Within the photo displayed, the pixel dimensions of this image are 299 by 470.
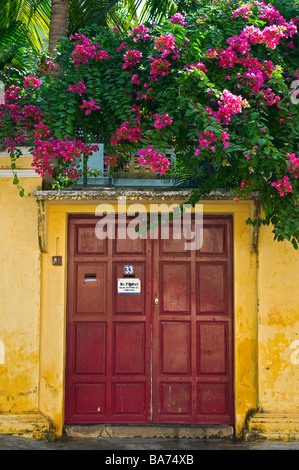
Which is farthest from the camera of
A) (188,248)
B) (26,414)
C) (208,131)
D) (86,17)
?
(86,17)

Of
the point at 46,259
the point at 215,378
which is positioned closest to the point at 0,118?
the point at 46,259

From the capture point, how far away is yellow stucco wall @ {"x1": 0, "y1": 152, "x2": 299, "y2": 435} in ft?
21.4

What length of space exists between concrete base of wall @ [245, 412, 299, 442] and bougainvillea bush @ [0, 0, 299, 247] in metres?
2.04

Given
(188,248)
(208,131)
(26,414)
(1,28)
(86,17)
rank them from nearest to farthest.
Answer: (208,131)
(26,414)
(188,248)
(1,28)
(86,17)

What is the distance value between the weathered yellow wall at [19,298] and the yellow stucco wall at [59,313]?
0.04 ft

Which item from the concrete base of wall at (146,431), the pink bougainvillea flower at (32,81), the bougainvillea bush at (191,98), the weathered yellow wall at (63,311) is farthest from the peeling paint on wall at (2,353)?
the pink bougainvillea flower at (32,81)

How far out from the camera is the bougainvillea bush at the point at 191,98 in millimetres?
5363

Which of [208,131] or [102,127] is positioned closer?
[208,131]

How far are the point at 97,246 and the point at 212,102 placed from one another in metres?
2.28

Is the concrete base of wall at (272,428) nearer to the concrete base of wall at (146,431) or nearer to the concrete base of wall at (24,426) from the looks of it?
the concrete base of wall at (146,431)

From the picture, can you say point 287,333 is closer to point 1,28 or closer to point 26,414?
point 26,414

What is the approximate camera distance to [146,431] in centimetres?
664

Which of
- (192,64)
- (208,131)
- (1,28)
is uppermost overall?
(1,28)

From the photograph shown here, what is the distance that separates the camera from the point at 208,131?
526cm
